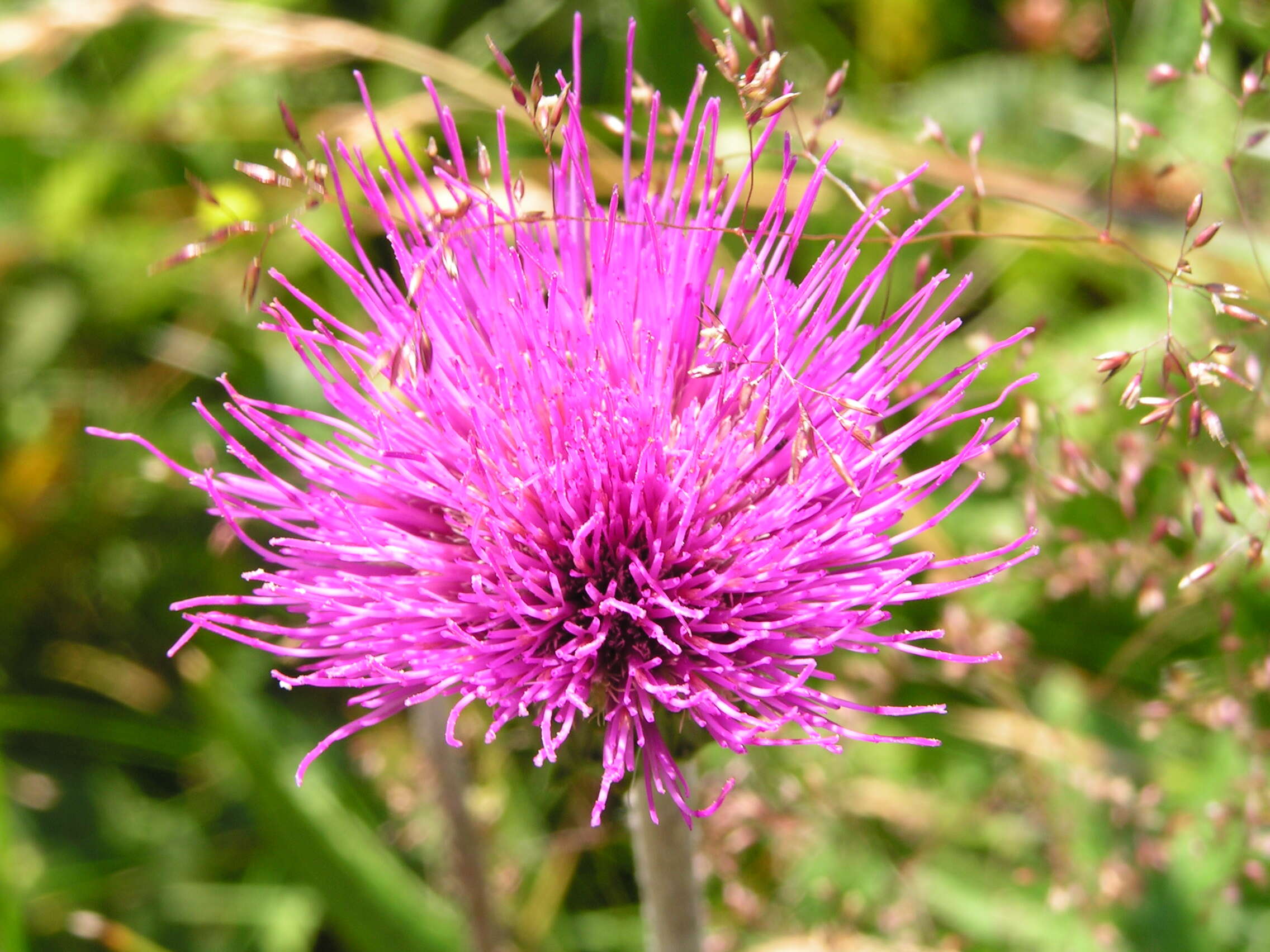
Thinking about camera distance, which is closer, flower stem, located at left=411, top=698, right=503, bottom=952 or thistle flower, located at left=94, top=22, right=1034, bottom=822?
thistle flower, located at left=94, top=22, right=1034, bottom=822

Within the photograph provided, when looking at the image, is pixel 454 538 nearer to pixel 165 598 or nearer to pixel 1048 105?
pixel 165 598

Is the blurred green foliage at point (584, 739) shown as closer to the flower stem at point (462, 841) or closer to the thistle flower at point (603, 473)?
the flower stem at point (462, 841)

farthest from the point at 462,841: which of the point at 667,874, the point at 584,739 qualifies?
the point at 584,739

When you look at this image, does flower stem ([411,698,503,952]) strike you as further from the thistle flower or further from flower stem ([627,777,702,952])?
the thistle flower

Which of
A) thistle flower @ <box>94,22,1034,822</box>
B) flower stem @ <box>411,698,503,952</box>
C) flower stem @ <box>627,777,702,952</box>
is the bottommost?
flower stem @ <box>411,698,503,952</box>

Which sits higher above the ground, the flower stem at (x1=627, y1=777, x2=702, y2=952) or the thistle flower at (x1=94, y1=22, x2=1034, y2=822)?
the thistle flower at (x1=94, y1=22, x2=1034, y2=822)

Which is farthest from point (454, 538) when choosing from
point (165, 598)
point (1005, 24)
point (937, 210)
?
point (1005, 24)

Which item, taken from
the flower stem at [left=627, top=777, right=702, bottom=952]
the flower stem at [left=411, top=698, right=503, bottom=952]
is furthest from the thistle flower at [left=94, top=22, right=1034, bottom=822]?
the flower stem at [left=411, top=698, right=503, bottom=952]

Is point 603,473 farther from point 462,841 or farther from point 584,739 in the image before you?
point 462,841
